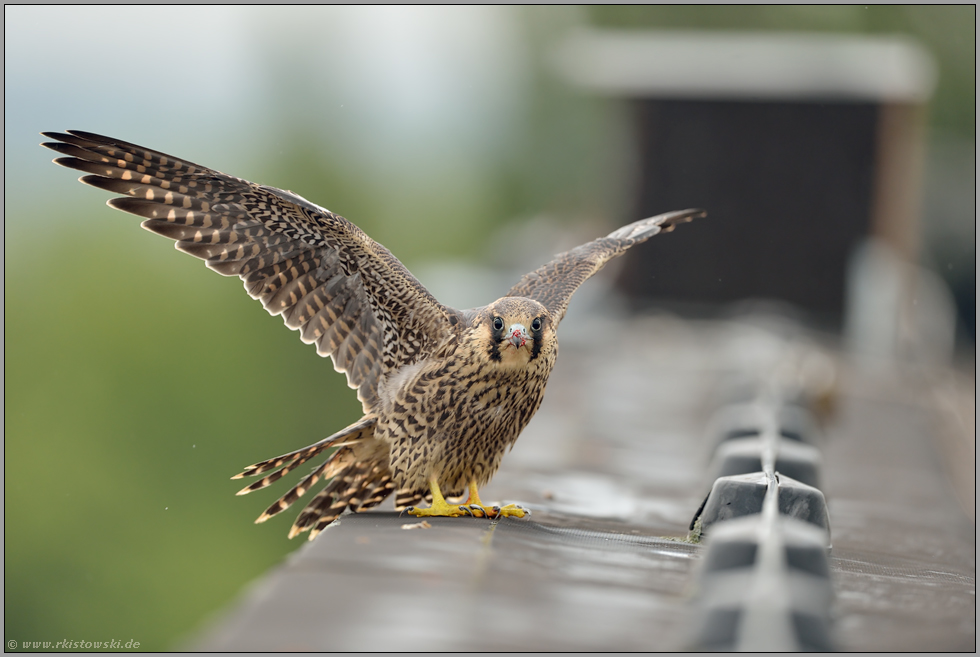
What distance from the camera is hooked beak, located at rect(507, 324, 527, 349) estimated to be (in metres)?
3.39

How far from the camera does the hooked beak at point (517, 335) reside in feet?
11.1

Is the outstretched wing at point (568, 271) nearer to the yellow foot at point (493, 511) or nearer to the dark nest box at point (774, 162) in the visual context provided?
the yellow foot at point (493, 511)

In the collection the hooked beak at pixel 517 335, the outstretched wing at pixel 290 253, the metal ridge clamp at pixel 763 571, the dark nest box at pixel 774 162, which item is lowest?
the metal ridge clamp at pixel 763 571

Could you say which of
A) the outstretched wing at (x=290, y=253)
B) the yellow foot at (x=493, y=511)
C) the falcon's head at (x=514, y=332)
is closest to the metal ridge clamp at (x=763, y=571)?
the yellow foot at (x=493, y=511)

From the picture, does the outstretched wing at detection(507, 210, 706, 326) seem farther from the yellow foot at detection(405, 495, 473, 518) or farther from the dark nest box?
the dark nest box

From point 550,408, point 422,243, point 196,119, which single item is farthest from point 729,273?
point 196,119

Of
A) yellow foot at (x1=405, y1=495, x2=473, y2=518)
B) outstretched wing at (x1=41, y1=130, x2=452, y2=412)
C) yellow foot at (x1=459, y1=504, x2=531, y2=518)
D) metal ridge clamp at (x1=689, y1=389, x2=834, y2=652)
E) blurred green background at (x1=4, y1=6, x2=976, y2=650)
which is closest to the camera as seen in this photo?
metal ridge clamp at (x1=689, y1=389, x2=834, y2=652)

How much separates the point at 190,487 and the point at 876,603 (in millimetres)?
32171

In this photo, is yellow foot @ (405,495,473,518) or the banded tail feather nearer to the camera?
yellow foot @ (405,495,473,518)

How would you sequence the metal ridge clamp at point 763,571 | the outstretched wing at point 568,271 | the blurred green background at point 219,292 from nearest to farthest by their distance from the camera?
the metal ridge clamp at point 763,571 < the outstretched wing at point 568,271 < the blurred green background at point 219,292

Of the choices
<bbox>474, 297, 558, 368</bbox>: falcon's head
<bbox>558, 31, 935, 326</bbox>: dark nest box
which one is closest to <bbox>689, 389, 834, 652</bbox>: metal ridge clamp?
<bbox>474, 297, 558, 368</bbox>: falcon's head

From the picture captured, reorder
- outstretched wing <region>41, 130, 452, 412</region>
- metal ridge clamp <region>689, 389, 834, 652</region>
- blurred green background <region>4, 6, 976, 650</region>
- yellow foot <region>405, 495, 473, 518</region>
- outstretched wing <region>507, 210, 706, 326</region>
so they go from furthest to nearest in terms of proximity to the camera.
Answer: blurred green background <region>4, 6, 976, 650</region> → outstretched wing <region>507, 210, 706, 326</region> → outstretched wing <region>41, 130, 452, 412</region> → yellow foot <region>405, 495, 473, 518</region> → metal ridge clamp <region>689, 389, 834, 652</region>

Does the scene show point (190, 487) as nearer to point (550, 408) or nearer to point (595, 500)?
point (550, 408)

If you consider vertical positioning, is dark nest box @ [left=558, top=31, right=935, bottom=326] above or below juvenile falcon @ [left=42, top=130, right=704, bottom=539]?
above
